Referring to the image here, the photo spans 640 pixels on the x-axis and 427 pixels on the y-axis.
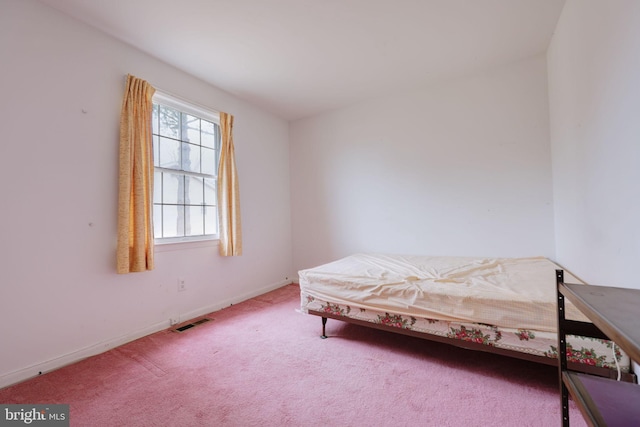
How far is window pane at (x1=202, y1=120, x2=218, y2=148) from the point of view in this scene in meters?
2.98

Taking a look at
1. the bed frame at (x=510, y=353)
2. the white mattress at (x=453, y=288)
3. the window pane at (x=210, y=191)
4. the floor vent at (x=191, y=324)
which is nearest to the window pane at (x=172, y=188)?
the window pane at (x=210, y=191)

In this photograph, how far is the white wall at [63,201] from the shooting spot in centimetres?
164

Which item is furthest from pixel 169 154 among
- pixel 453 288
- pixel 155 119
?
pixel 453 288

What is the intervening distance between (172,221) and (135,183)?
0.56 metres

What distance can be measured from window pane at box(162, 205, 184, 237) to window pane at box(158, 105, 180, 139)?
0.74 metres

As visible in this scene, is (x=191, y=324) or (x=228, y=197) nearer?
(x=191, y=324)

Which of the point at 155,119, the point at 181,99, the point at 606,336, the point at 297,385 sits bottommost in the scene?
the point at 297,385

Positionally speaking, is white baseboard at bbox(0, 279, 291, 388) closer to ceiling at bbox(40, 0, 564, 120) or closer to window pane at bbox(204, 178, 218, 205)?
window pane at bbox(204, 178, 218, 205)

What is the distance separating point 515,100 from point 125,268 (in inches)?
156

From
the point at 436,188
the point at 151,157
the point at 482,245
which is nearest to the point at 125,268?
the point at 151,157

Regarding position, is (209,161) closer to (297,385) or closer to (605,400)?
(297,385)

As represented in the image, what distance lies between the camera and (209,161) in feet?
9.88

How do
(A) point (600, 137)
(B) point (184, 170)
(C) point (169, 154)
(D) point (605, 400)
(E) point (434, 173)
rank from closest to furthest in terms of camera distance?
(D) point (605, 400), (A) point (600, 137), (C) point (169, 154), (B) point (184, 170), (E) point (434, 173)

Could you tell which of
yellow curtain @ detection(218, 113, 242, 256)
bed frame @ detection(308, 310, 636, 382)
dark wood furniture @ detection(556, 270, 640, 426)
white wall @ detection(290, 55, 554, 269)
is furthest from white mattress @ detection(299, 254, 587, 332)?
yellow curtain @ detection(218, 113, 242, 256)
